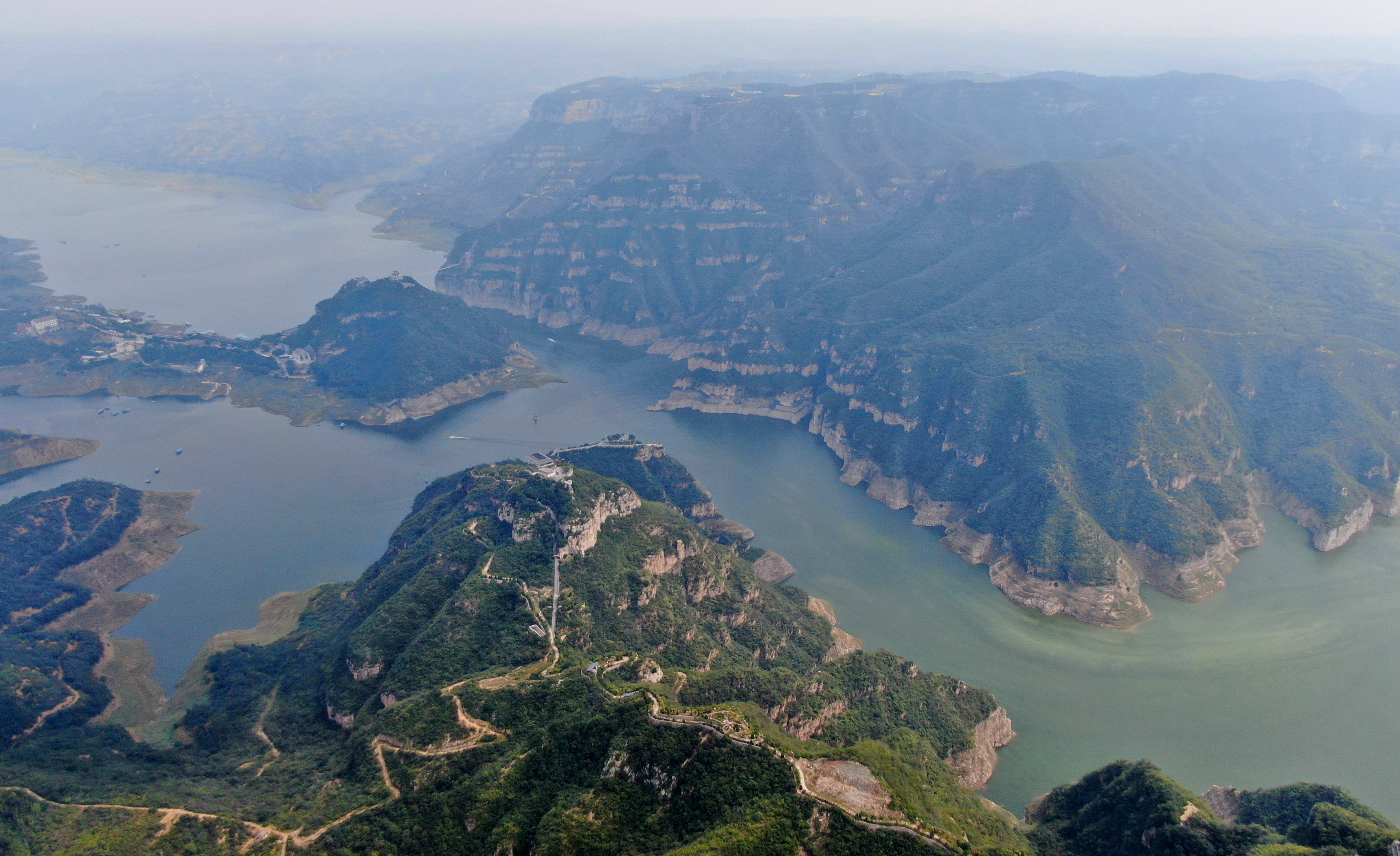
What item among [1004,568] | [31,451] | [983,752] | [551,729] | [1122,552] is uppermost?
[551,729]

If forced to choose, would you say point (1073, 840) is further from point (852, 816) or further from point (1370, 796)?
point (1370, 796)

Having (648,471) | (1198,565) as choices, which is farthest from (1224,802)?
(648,471)

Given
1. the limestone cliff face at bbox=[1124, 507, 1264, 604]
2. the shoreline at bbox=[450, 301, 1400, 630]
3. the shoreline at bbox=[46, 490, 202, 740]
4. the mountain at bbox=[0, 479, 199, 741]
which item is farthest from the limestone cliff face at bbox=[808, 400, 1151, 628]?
the mountain at bbox=[0, 479, 199, 741]

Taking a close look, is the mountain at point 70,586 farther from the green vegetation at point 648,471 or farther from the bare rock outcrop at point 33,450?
the green vegetation at point 648,471

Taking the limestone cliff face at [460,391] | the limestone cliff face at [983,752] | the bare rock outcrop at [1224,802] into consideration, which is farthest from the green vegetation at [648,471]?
the bare rock outcrop at [1224,802]

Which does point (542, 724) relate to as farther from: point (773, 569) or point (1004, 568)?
point (1004, 568)

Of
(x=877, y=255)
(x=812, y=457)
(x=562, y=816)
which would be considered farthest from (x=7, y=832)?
(x=877, y=255)

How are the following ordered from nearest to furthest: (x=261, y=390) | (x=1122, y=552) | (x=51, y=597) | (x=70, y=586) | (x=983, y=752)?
(x=983, y=752) < (x=51, y=597) < (x=70, y=586) < (x=1122, y=552) < (x=261, y=390)
